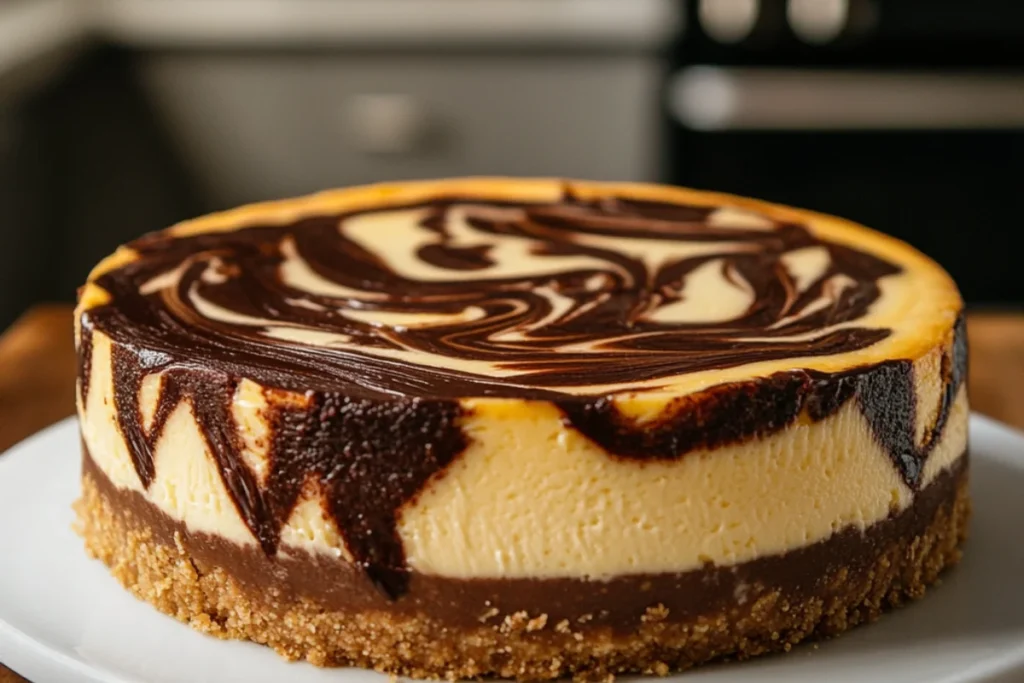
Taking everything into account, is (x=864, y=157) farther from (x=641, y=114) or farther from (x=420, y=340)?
(x=420, y=340)

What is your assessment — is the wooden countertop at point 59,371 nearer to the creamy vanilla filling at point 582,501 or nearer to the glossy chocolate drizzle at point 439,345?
the glossy chocolate drizzle at point 439,345

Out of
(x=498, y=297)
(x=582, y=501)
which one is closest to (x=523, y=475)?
(x=582, y=501)

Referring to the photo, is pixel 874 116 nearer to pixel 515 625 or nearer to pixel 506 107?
pixel 506 107

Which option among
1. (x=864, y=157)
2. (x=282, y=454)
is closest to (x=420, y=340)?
(x=282, y=454)

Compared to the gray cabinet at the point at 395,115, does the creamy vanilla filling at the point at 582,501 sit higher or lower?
higher

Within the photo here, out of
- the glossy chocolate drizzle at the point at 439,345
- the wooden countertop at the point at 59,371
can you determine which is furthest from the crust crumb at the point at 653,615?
the wooden countertop at the point at 59,371

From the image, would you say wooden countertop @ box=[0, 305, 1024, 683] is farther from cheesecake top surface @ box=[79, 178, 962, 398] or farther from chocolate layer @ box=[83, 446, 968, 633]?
chocolate layer @ box=[83, 446, 968, 633]

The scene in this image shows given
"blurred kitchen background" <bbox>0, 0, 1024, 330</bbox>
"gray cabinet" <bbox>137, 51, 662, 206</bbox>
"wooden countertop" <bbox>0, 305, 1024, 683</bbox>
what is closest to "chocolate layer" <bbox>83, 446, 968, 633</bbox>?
"wooden countertop" <bbox>0, 305, 1024, 683</bbox>
